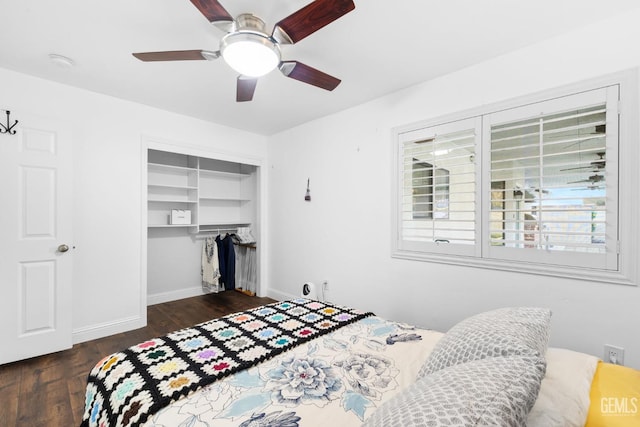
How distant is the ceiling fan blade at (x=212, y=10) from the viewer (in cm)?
139

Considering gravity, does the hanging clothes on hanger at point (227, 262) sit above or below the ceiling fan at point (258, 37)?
below

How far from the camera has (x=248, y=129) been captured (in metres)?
4.17

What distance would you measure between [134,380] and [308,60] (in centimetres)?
236

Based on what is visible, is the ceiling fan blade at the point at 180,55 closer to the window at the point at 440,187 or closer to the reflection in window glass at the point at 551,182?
the window at the point at 440,187

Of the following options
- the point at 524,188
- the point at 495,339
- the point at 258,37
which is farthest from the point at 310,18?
the point at 524,188

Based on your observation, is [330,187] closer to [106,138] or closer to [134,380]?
[106,138]

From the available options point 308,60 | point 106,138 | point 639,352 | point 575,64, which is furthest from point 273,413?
point 106,138

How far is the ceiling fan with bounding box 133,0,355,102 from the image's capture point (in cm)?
143

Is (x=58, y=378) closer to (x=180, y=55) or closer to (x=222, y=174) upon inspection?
(x=180, y=55)

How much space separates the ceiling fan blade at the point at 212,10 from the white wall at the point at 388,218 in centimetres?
191

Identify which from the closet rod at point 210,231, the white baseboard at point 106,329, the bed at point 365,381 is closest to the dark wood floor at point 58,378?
the white baseboard at point 106,329

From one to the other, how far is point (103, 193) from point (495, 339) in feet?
11.8

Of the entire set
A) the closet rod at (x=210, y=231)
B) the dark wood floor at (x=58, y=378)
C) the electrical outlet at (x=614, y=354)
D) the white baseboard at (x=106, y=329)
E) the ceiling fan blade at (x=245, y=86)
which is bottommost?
the dark wood floor at (x=58, y=378)

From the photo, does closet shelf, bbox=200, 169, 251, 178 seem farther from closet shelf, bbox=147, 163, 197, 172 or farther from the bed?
the bed
